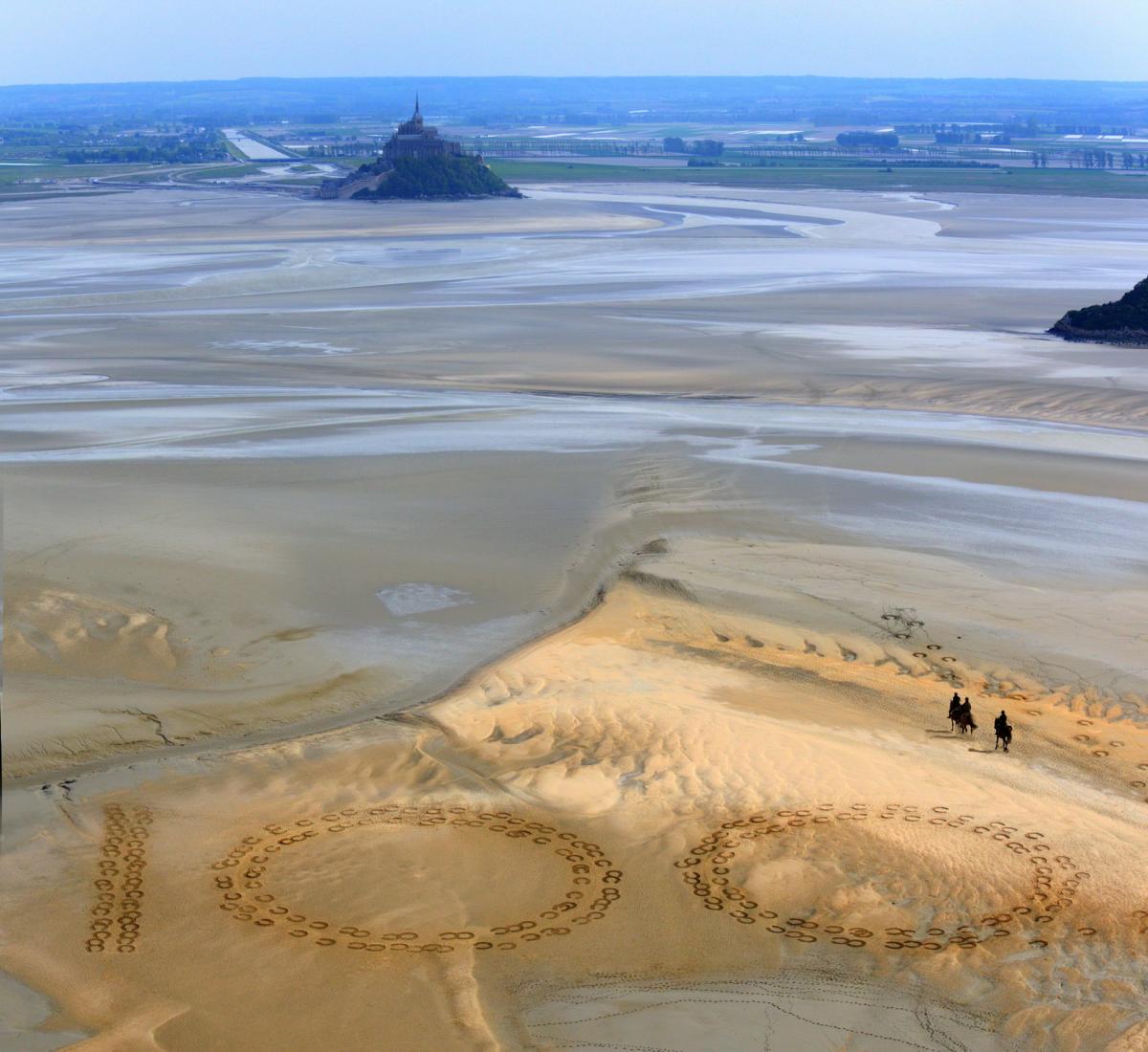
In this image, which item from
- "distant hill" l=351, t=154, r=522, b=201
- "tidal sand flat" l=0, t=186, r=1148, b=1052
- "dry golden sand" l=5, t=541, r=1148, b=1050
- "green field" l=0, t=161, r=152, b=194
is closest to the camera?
"dry golden sand" l=5, t=541, r=1148, b=1050

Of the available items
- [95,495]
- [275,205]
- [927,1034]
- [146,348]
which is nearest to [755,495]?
[95,495]

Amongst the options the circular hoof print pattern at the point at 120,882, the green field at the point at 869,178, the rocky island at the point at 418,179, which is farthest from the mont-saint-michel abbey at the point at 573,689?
the green field at the point at 869,178

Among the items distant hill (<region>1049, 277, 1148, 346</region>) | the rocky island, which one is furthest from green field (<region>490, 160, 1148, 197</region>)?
distant hill (<region>1049, 277, 1148, 346</region>)

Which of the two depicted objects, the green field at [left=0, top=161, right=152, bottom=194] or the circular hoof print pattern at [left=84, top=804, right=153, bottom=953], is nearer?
the circular hoof print pattern at [left=84, top=804, right=153, bottom=953]

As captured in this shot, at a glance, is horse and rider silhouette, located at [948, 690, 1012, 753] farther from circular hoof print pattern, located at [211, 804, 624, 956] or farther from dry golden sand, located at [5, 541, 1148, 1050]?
circular hoof print pattern, located at [211, 804, 624, 956]

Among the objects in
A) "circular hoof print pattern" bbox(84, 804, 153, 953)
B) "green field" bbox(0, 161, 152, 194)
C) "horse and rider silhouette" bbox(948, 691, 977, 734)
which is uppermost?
"green field" bbox(0, 161, 152, 194)

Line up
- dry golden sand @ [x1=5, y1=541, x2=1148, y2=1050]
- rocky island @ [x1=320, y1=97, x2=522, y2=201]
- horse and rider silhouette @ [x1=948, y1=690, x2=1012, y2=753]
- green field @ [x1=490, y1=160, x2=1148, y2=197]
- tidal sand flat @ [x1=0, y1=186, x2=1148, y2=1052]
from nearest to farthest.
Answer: dry golden sand @ [x1=5, y1=541, x2=1148, y2=1050], tidal sand flat @ [x1=0, y1=186, x2=1148, y2=1052], horse and rider silhouette @ [x1=948, y1=690, x2=1012, y2=753], rocky island @ [x1=320, y1=97, x2=522, y2=201], green field @ [x1=490, y1=160, x2=1148, y2=197]
